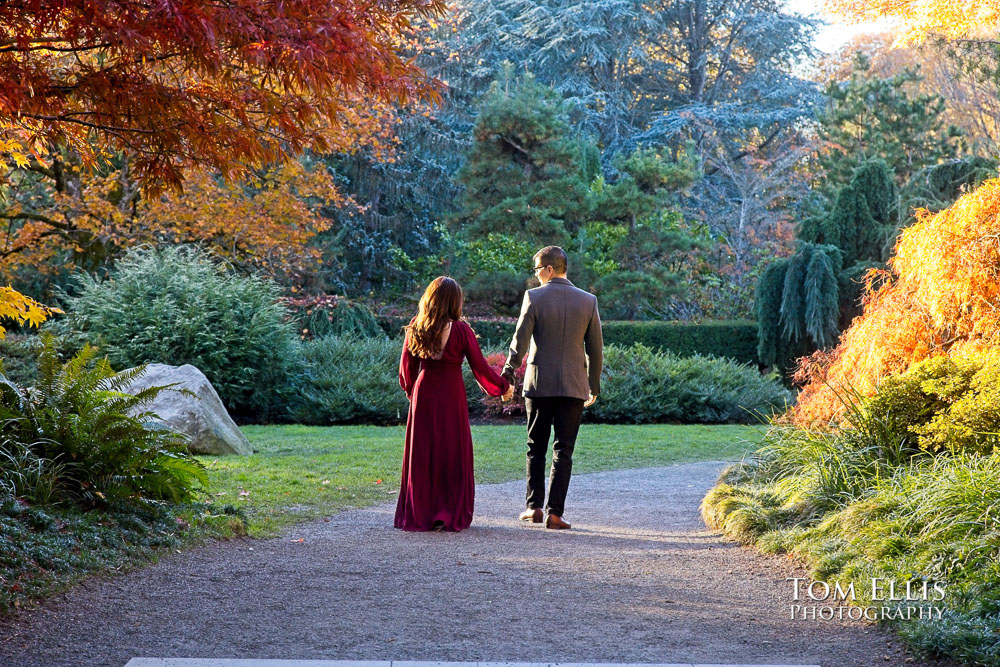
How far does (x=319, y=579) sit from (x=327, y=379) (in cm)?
1103

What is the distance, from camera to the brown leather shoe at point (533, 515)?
23.5 ft

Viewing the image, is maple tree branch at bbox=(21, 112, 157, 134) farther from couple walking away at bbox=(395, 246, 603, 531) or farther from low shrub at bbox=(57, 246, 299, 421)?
low shrub at bbox=(57, 246, 299, 421)

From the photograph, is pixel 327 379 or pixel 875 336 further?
pixel 327 379

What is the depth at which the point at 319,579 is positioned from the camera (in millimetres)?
5227

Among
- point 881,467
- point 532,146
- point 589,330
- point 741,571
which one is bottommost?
point 741,571

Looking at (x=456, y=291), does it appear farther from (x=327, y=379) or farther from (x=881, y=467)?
(x=327, y=379)

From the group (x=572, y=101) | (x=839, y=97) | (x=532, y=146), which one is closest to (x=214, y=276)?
(x=532, y=146)

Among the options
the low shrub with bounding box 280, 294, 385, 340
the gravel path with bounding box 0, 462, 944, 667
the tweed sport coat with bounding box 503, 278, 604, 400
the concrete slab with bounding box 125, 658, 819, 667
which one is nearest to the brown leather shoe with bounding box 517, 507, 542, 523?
the gravel path with bounding box 0, 462, 944, 667

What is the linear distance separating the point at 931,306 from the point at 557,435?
333 cm

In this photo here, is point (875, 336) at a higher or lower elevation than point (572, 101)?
lower

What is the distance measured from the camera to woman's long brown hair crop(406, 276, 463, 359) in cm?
661

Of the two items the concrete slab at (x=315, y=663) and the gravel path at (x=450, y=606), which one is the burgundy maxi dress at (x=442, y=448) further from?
the concrete slab at (x=315, y=663)

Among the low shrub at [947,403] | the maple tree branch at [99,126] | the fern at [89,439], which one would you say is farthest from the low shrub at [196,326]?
the low shrub at [947,403]

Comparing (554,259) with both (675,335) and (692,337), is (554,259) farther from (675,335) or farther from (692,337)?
(692,337)
